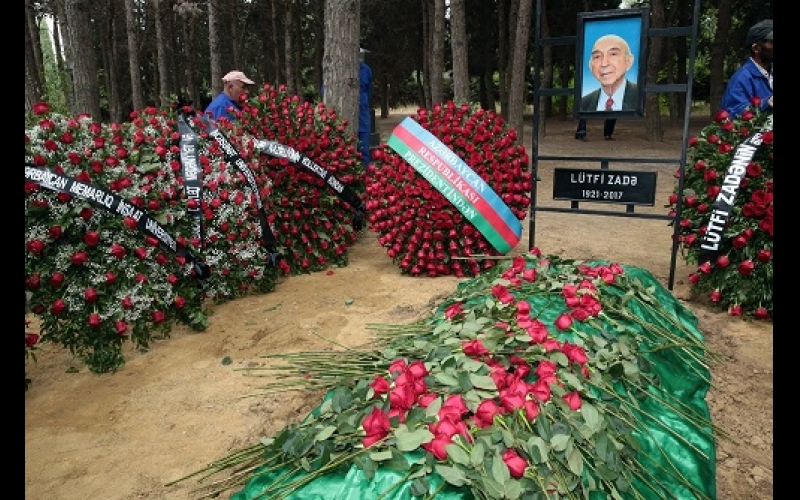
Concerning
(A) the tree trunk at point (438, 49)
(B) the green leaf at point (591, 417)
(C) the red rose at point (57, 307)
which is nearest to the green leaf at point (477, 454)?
(B) the green leaf at point (591, 417)

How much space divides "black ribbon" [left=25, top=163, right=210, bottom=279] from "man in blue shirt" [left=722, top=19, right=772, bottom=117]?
4576 millimetres

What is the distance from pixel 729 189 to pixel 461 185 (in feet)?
6.80

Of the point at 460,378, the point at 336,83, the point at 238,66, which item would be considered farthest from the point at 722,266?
the point at 238,66

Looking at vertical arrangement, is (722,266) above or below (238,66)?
below

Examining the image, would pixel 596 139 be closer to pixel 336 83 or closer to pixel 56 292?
pixel 336 83

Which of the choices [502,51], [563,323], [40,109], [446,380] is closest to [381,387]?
[446,380]

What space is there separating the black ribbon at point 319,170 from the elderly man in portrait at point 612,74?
2.53m

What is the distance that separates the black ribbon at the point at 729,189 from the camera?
436cm

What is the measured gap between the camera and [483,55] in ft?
80.7

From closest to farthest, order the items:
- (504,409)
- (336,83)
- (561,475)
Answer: (561,475) → (504,409) → (336,83)

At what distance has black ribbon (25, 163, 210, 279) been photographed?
3.55 meters

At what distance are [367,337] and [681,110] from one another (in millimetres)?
30003

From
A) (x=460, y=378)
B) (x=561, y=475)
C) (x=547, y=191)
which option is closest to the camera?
(x=561, y=475)

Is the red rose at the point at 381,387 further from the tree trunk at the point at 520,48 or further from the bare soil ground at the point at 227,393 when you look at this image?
the tree trunk at the point at 520,48
